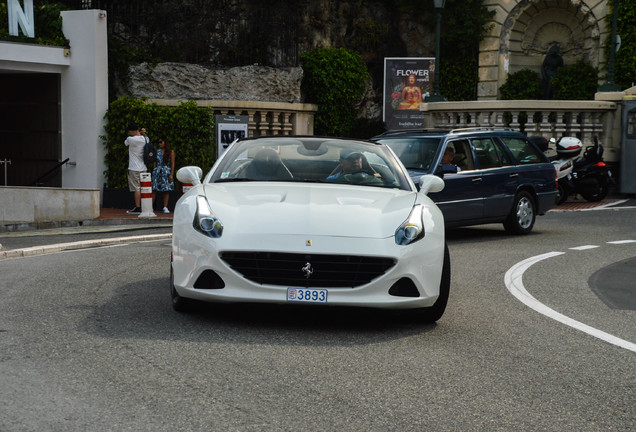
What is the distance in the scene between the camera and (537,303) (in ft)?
27.0

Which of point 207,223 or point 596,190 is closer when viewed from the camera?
point 207,223

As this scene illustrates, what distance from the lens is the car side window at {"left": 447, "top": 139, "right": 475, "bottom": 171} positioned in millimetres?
13812

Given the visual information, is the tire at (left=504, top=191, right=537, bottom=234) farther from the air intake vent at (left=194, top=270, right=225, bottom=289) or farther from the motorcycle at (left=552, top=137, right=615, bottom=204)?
the air intake vent at (left=194, top=270, right=225, bottom=289)

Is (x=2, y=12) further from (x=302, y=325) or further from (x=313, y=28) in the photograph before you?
(x=302, y=325)

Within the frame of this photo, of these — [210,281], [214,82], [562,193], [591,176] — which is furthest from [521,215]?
[214,82]

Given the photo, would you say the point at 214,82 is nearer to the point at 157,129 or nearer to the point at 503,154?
the point at 157,129

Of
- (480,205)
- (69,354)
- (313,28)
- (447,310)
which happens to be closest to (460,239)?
(480,205)

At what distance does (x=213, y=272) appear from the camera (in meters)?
6.49

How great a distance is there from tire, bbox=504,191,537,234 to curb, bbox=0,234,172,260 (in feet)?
17.4

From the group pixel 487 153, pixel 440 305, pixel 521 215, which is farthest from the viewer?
pixel 521 215

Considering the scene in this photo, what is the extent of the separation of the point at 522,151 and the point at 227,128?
986 centimetres

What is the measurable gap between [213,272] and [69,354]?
1.18 meters

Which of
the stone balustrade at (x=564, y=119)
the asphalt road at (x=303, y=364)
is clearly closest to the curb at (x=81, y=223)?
the asphalt road at (x=303, y=364)

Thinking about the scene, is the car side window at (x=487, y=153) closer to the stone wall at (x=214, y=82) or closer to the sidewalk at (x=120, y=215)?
the sidewalk at (x=120, y=215)
